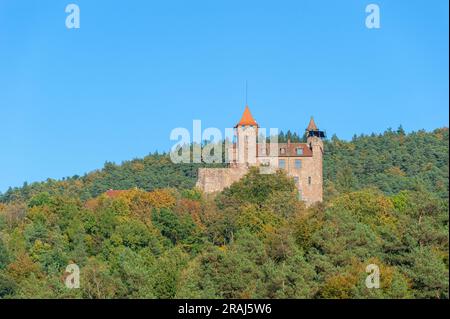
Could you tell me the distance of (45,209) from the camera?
78.8m

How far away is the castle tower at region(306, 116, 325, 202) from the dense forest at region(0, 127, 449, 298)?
4487 millimetres

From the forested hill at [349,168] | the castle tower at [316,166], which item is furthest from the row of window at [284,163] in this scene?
the forested hill at [349,168]

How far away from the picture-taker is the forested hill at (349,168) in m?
114

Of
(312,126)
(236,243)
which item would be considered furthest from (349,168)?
(236,243)

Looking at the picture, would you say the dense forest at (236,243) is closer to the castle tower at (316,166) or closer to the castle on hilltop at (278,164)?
the castle on hilltop at (278,164)

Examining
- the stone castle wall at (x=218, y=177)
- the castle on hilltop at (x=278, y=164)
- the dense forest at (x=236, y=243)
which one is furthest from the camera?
the castle on hilltop at (x=278, y=164)

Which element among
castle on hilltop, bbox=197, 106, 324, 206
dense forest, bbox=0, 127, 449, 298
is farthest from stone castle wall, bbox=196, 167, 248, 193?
dense forest, bbox=0, 127, 449, 298

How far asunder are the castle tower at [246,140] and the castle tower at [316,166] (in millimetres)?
3956

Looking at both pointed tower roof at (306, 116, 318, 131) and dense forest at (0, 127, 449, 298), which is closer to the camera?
dense forest at (0, 127, 449, 298)

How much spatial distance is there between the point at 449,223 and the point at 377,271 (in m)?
4.46

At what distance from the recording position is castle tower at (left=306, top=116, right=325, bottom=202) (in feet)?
270

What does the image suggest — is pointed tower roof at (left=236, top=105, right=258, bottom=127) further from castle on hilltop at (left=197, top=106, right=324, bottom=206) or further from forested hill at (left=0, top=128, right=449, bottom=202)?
forested hill at (left=0, top=128, right=449, bottom=202)
